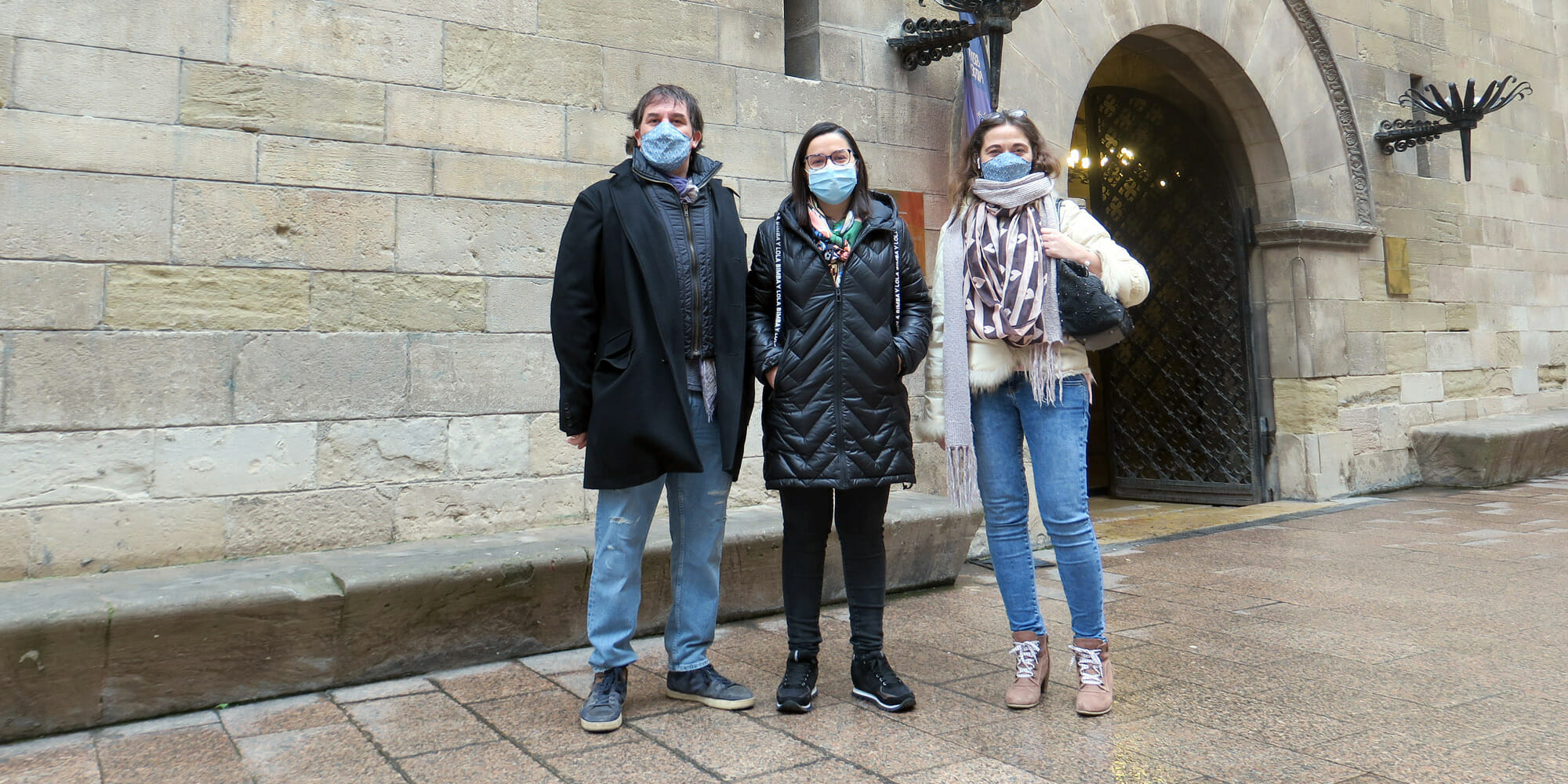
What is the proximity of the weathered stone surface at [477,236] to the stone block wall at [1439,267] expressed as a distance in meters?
5.62

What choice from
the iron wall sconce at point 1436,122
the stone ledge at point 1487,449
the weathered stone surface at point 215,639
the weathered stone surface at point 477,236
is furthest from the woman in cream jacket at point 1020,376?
the stone ledge at point 1487,449

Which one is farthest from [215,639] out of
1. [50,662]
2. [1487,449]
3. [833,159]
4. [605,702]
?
[1487,449]

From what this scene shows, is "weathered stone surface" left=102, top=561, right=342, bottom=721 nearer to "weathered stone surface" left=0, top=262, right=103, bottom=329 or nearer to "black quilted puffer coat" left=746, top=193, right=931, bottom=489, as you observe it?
"weathered stone surface" left=0, top=262, right=103, bottom=329

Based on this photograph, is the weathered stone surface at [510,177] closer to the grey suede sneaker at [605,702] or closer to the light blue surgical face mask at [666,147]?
the light blue surgical face mask at [666,147]

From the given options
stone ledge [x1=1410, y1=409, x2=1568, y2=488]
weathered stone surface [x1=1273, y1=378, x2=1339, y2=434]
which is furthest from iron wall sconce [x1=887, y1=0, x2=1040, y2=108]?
stone ledge [x1=1410, y1=409, x2=1568, y2=488]

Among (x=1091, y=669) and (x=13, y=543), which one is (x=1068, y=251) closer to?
(x=1091, y=669)

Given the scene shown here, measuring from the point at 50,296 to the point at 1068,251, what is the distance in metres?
3.17

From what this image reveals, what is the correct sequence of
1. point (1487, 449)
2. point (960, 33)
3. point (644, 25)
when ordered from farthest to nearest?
point (1487, 449) → point (960, 33) → point (644, 25)

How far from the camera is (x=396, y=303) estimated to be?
13.0ft

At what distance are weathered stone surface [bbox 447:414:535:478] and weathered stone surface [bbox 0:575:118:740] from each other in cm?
135

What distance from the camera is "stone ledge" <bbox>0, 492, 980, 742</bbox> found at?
2.84 metres

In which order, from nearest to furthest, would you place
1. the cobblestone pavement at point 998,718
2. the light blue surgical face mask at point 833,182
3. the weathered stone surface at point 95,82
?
the cobblestone pavement at point 998,718 → the light blue surgical face mask at point 833,182 → the weathered stone surface at point 95,82

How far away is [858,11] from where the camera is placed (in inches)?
206

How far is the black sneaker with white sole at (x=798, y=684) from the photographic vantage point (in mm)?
2889
